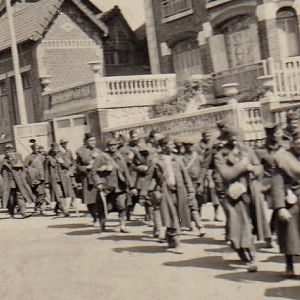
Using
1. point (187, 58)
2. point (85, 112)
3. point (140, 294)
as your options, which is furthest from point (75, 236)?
point (187, 58)

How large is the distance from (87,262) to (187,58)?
21820mm

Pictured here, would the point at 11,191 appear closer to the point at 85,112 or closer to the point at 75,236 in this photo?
the point at 75,236

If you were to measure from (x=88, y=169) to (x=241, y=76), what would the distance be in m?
12.6

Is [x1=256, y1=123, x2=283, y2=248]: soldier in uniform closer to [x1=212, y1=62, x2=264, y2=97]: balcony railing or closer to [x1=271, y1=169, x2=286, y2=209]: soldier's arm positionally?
[x1=271, y1=169, x2=286, y2=209]: soldier's arm

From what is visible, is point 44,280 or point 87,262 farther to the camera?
point 87,262

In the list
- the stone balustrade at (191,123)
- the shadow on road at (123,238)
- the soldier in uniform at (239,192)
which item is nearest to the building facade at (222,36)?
the stone balustrade at (191,123)

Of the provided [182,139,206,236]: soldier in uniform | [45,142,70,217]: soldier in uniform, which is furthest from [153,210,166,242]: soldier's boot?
[45,142,70,217]: soldier in uniform

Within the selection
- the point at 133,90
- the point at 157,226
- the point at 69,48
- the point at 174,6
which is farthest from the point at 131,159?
the point at 69,48

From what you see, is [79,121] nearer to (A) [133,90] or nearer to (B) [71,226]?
(A) [133,90]

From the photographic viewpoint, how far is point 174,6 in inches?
1256

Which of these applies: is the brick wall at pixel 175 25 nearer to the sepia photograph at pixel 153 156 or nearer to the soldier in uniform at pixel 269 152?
the sepia photograph at pixel 153 156

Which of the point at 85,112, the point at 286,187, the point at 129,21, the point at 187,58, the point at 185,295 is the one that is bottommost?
the point at 185,295

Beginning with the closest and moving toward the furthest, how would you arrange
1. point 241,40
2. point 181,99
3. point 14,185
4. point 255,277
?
point 255,277 < point 14,185 < point 181,99 < point 241,40

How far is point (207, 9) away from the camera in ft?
98.2
